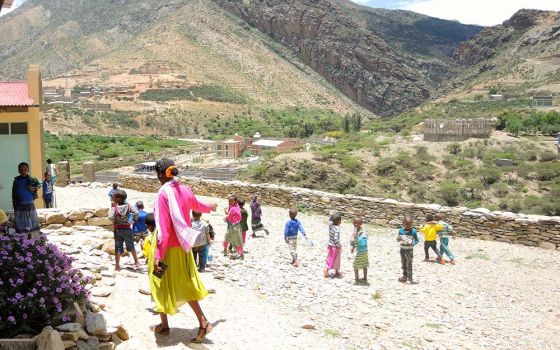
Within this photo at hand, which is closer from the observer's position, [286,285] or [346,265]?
[286,285]

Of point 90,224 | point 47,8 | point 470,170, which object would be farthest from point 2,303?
point 47,8

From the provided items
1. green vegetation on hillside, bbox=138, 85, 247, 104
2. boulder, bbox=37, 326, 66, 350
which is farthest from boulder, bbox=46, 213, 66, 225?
green vegetation on hillside, bbox=138, 85, 247, 104

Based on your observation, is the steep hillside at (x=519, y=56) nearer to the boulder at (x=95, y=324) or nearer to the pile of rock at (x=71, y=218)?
the pile of rock at (x=71, y=218)

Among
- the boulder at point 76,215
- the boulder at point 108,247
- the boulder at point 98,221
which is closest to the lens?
the boulder at point 108,247

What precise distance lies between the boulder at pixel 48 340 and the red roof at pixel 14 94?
907 cm

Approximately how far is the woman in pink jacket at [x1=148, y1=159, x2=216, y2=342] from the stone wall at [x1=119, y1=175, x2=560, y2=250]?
10.4 metres

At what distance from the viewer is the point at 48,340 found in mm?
4516

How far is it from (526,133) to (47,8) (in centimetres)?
17729

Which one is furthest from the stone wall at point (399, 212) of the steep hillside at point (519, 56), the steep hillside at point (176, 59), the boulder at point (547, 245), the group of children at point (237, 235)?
the steep hillside at point (176, 59)

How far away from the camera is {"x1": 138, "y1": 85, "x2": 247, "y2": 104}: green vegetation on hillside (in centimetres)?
9394

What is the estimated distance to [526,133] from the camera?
40.6 metres

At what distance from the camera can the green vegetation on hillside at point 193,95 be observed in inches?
3698

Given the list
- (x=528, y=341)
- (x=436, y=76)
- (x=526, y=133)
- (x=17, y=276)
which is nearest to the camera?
(x=17, y=276)

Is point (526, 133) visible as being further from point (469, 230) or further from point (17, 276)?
point (17, 276)
